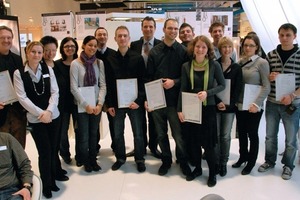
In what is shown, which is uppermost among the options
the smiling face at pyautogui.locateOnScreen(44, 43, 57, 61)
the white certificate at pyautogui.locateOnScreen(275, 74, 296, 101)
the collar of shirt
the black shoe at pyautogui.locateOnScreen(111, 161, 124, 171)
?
the smiling face at pyautogui.locateOnScreen(44, 43, 57, 61)

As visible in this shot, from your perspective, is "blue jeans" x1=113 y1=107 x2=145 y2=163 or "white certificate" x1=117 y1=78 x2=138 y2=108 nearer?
"white certificate" x1=117 y1=78 x2=138 y2=108

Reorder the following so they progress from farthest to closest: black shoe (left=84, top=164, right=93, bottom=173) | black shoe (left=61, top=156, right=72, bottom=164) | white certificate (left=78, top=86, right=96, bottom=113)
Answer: black shoe (left=61, top=156, right=72, bottom=164)
black shoe (left=84, top=164, right=93, bottom=173)
white certificate (left=78, top=86, right=96, bottom=113)

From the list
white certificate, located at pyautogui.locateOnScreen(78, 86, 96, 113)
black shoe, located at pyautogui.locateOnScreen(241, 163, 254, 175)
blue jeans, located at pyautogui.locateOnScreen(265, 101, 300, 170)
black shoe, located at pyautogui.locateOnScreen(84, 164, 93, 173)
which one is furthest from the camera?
black shoe, located at pyautogui.locateOnScreen(84, 164, 93, 173)

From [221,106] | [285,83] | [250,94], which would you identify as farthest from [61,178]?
[285,83]

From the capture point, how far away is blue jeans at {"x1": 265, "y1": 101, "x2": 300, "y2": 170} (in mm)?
3193

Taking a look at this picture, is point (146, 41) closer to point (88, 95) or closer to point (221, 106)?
point (88, 95)

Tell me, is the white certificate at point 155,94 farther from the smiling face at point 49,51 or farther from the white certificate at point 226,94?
the smiling face at point 49,51

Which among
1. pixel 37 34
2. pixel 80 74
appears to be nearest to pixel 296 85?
pixel 80 74

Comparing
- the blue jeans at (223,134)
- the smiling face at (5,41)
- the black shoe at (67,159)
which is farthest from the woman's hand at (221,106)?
the smiling face at (5,41)

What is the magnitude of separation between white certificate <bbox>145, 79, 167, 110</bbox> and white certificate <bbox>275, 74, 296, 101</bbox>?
1.23 m

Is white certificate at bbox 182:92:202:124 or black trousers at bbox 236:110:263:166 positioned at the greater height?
white certificate at bbox 182:92:202:124

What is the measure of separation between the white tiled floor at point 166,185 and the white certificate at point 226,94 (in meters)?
0.91

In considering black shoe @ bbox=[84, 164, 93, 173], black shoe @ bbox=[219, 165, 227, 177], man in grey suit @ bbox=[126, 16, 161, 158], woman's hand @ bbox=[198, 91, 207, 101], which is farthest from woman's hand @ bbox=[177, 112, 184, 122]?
black shoe @ bbox=[84, 164, 93, 173]

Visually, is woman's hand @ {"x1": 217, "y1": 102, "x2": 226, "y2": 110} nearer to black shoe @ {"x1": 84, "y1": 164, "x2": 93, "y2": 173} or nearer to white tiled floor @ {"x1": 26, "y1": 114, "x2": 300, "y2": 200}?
white tiled floor @ {"x1": 26, "y1": 114, "x2": 300, "y2": 200}
